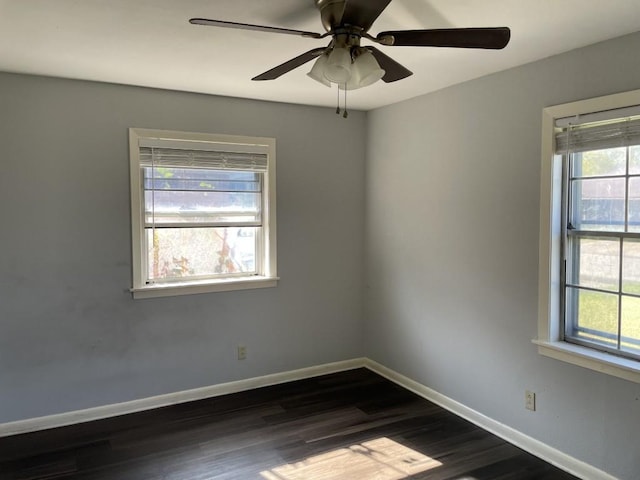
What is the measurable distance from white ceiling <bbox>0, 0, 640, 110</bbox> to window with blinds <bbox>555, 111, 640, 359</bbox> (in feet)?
1.62

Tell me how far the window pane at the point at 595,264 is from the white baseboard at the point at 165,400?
2.21m

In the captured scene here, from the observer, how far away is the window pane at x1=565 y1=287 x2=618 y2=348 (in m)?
2.57

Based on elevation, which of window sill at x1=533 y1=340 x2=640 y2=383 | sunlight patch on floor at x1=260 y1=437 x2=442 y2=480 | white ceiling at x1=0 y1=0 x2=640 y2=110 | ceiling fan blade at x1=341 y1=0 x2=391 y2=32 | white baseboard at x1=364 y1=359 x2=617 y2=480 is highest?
white ceiling at x1=0 y1=0 x2=640 y2=110

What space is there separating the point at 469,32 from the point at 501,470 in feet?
7.57

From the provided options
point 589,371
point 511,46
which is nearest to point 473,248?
point 589,371

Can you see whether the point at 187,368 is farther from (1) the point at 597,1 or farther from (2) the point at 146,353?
(1) the point at 597,1

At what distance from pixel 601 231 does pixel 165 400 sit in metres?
3.08

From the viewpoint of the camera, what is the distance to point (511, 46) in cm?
252

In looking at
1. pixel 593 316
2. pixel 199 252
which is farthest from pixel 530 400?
pixel 199 252

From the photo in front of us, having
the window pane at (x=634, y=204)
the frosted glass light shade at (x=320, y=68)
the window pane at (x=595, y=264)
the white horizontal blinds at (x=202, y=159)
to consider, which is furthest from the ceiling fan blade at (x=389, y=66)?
the white horizontal blinds at (x=202, y=159)

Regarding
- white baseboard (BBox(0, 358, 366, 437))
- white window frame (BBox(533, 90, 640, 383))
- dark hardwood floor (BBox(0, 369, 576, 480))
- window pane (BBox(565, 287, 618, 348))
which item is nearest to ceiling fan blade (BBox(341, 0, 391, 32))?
white window frame (BBox(533, 90, 640, 383))

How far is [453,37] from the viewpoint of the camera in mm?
1752

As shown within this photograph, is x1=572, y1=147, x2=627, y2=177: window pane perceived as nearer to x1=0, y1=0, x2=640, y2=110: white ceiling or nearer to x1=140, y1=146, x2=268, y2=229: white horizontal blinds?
x1=0, y1=0, x2=640, y2=110: white ceiling

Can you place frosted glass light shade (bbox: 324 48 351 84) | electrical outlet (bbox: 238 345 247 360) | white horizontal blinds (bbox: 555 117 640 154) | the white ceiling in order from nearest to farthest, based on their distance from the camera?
frosted glass light shade (bbox: 324 48 351 84) < the white ceiling < white horizontal blinds (bbox: 555 117 640 154) < electrical outlet (bbox: 238 345 247 360)
